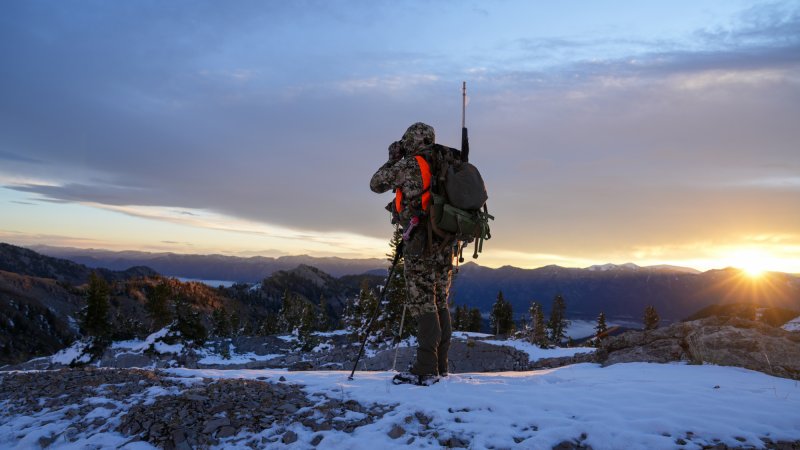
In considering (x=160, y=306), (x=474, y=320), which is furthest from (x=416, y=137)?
(x=474, y=320)

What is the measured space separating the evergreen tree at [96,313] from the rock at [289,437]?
171ft

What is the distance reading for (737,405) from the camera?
5.23m

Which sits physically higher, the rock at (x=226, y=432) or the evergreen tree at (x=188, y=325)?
the rock at (x=226, y=432)

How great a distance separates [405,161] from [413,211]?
0.77 metres

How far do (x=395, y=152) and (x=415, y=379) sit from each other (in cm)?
350

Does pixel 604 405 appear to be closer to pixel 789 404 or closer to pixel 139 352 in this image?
pixel 789 404

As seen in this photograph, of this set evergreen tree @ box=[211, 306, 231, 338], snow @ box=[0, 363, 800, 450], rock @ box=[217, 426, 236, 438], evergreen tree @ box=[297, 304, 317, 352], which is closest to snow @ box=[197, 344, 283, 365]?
evergreen tree @ box=[297, 304, 317, 352]

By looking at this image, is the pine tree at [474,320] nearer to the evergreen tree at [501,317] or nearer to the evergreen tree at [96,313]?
the evergreen tree at [501,317]

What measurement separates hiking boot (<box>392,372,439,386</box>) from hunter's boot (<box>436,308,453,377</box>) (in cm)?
57

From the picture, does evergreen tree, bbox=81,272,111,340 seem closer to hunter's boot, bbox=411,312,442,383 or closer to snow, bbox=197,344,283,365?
snow, bbox=197,344,283,365

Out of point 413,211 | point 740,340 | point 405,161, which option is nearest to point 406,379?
point 413,211

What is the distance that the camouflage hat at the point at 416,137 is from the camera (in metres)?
6.67

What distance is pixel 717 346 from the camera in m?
8.30

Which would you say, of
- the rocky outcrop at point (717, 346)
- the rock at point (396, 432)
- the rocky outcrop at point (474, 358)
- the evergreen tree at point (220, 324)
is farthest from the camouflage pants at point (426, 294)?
the evergreen tree at point (220, 324)
